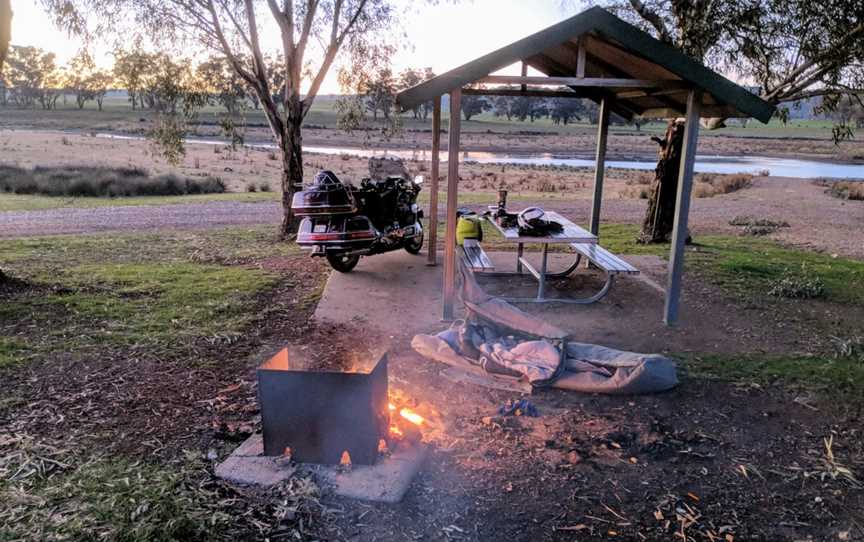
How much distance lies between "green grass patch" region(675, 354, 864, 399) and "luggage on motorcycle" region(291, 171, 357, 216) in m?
4.44

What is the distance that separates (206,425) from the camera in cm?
452

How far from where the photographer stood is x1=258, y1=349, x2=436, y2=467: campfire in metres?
3.86

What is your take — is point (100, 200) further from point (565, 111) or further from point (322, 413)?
point (565, 111)

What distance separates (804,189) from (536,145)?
37838 mm

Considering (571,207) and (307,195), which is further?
(571,207)

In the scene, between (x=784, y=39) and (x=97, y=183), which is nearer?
(x=784, y=39)

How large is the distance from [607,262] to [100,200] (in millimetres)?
16968

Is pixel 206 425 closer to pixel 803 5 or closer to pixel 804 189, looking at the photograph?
pixel 803 5

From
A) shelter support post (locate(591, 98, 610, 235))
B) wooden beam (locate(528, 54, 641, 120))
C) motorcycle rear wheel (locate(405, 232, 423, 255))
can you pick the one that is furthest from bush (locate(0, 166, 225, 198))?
shelter support post (locate(591, 98, 610, 235))

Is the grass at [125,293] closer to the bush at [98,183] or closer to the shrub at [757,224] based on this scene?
the bush at [98,183]

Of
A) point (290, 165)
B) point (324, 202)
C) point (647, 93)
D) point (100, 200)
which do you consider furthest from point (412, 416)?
point (100, 200)

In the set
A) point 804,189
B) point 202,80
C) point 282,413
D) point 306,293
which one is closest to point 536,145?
point 804,189

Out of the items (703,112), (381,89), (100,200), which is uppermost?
(381,89)

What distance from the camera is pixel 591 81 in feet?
19.8
